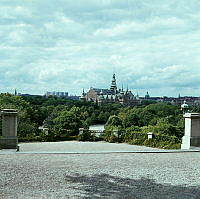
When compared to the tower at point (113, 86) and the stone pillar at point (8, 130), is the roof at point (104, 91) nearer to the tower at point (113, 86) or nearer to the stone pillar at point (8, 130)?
the tower at point (113, 86)

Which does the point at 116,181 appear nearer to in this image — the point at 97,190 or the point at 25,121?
the point at 97,190

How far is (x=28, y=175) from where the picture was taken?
22.1 feet

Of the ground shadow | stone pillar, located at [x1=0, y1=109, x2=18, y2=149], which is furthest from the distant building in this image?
the ground shadow

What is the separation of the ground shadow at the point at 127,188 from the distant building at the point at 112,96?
139619 millimetres

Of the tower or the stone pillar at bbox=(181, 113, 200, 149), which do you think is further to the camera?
the tower

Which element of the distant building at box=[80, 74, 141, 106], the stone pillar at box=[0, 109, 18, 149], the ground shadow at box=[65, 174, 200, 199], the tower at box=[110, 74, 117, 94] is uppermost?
the tower at box=[110, 74, 117, 94]

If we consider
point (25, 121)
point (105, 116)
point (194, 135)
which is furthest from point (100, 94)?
point (194, 135)

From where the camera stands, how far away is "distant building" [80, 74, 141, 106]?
150 m

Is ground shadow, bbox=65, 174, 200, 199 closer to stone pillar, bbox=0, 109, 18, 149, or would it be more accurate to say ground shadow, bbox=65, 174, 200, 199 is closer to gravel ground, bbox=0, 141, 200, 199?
gravel ground, bbox=0, 141, 200, 199

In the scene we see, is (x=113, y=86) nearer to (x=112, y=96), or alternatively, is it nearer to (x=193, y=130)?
(x=112, y=96)

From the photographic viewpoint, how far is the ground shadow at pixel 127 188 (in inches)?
221

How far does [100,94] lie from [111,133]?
123 meters

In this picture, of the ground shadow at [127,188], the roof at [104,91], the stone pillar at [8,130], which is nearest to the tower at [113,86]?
the roof at [104,91]

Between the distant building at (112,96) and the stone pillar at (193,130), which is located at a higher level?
the distant building at (112,96)
